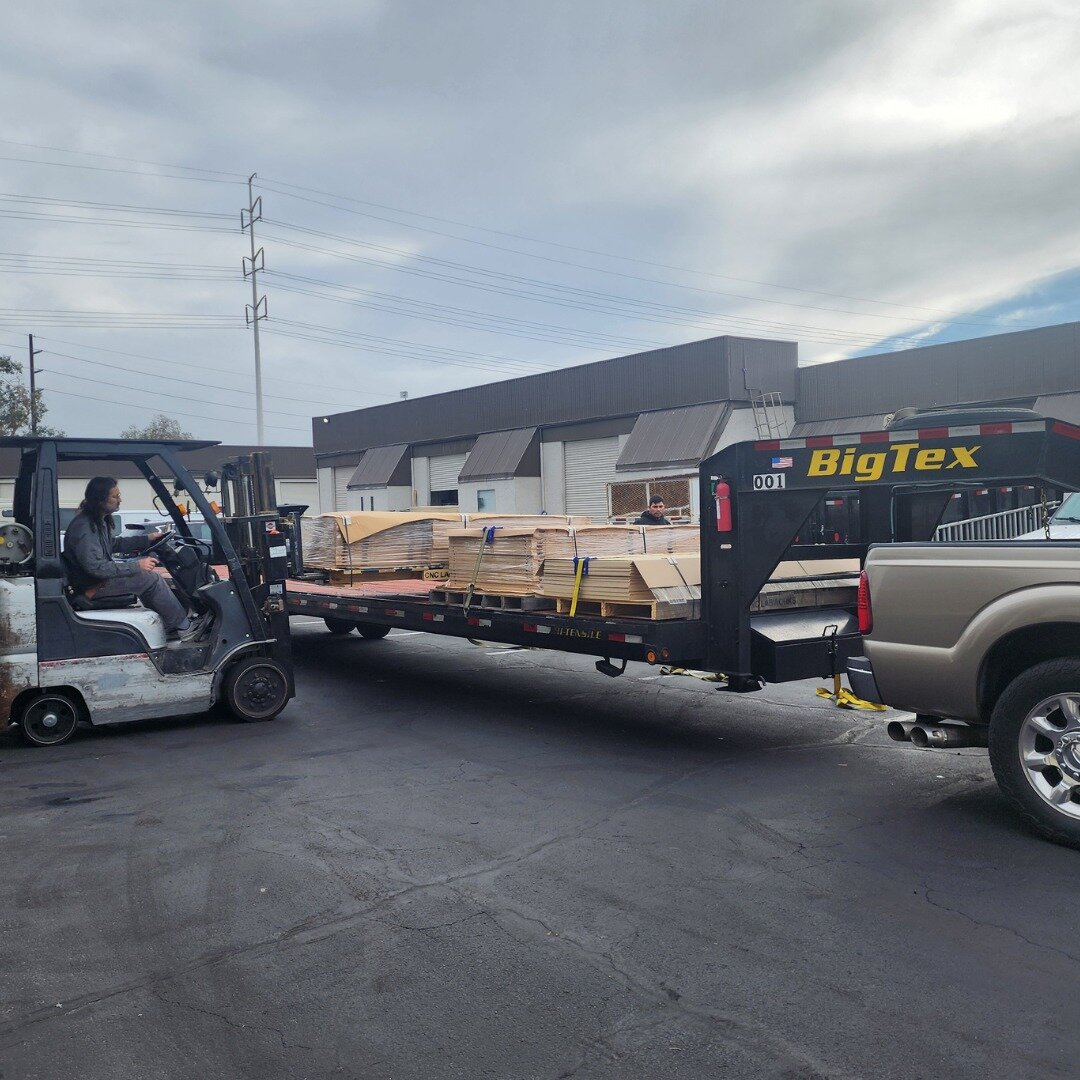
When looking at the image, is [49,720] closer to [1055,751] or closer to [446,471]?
[1055,751]

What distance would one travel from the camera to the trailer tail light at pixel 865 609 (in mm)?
5859

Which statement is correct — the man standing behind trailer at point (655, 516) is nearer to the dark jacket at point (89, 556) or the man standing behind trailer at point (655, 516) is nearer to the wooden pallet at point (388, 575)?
the wooden pallet at point (388, 575)

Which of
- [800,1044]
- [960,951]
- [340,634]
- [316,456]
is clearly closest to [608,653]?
[960,951]

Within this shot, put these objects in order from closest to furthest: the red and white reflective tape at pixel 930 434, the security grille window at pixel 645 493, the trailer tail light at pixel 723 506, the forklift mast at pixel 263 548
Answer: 1. the red and white reflective tape at pixel 930 434
2. the trailer tail light at pixel 723 506
3. the forklift mast at pixel 263 548
4. the security grille window at pixel 645 493

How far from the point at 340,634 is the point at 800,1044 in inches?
487

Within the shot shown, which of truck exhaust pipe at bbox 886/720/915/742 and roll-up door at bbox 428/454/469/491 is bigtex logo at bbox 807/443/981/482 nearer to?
truck exhaust pipe at bbox 886/720/915/742

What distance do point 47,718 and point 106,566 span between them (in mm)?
1257

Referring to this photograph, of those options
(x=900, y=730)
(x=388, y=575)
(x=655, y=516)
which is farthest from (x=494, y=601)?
(x=655, y=516)

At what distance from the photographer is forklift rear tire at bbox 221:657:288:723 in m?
8.66

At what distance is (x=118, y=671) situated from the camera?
8.10 metres

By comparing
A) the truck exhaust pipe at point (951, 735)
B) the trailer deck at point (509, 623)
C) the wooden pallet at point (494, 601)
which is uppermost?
the wooden pallet at point (494, 601)

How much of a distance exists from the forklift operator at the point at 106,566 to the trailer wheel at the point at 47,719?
2.85 feet

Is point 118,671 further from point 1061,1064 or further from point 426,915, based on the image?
point 1061,1064

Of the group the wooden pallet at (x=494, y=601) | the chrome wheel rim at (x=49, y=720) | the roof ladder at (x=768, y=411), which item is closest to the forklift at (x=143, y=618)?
the chrome wheel rim at (x=49, y=720)
